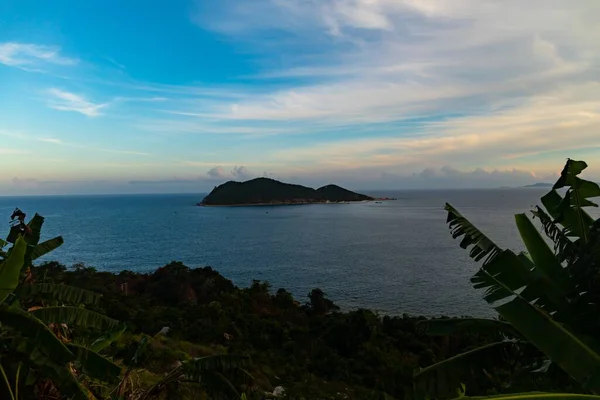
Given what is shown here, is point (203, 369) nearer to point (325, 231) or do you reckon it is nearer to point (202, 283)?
point (202, 283)

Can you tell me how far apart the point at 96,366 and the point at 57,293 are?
1515mm

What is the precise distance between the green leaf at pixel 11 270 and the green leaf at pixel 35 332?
10.3 inches

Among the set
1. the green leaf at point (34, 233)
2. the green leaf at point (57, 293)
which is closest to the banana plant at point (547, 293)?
the green leaf at point (57, 293)

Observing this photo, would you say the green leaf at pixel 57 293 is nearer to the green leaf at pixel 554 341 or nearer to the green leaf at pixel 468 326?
the green leaf at pixel 468 326

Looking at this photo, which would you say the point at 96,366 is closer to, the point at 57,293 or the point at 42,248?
the point at 57,293

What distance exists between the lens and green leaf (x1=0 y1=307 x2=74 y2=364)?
525 centimetres

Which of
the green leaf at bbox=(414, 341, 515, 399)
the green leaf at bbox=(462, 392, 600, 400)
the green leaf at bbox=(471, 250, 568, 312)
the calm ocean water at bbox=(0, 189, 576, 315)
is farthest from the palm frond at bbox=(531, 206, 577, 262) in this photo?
the calm ocean water at bbox=(0, 189, 576, 315)

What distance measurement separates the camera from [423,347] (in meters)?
21.3

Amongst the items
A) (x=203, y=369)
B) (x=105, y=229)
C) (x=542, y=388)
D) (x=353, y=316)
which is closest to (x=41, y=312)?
(x=203, y=369)

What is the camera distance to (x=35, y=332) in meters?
5.34

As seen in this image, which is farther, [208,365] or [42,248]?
[42,248]

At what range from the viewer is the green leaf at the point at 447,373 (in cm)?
515

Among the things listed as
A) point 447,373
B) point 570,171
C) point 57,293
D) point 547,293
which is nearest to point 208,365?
point 57,293

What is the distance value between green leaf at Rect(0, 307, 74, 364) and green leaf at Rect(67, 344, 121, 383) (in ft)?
1.65
